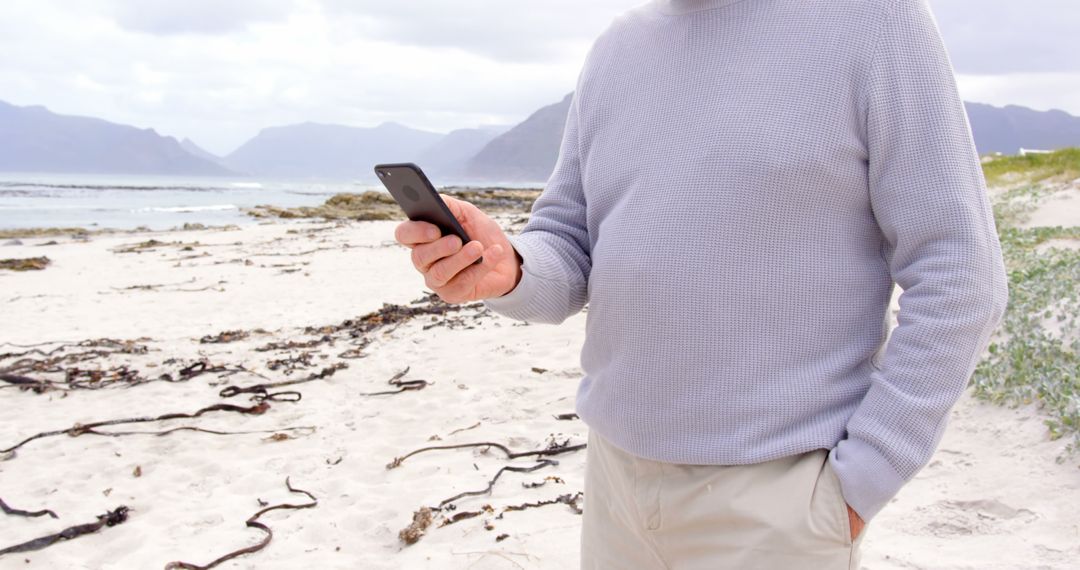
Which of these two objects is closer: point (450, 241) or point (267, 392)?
point (450, 241)

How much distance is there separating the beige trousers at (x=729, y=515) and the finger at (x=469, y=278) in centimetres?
42

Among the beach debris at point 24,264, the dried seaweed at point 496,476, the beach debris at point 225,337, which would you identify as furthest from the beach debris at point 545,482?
the beach debris at point 24,264

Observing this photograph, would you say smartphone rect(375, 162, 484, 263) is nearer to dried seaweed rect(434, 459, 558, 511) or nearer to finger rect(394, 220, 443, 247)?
finger rect(394, 220, 443, 247)

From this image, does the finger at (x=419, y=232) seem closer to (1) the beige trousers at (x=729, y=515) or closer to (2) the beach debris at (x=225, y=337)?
(1) the beige trousers at (x=729, y=515)

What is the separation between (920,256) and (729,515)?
0.55 metres

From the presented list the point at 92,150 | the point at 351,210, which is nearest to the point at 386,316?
the point at 351,210

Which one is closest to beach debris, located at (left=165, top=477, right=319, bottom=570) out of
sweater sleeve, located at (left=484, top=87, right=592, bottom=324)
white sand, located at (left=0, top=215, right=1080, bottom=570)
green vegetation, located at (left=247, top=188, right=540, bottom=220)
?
white sand, located at (left=0, top=215, right=1080, bottom=570)

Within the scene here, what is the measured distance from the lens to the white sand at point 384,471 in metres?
3.00

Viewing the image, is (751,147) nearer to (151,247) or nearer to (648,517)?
(648,517)

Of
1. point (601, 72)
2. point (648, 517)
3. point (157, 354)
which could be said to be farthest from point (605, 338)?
point (157, 354)

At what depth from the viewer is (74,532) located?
10.8 ft

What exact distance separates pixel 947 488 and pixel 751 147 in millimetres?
2677

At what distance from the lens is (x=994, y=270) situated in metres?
1.28

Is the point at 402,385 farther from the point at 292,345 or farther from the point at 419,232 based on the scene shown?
the point at 419,232
